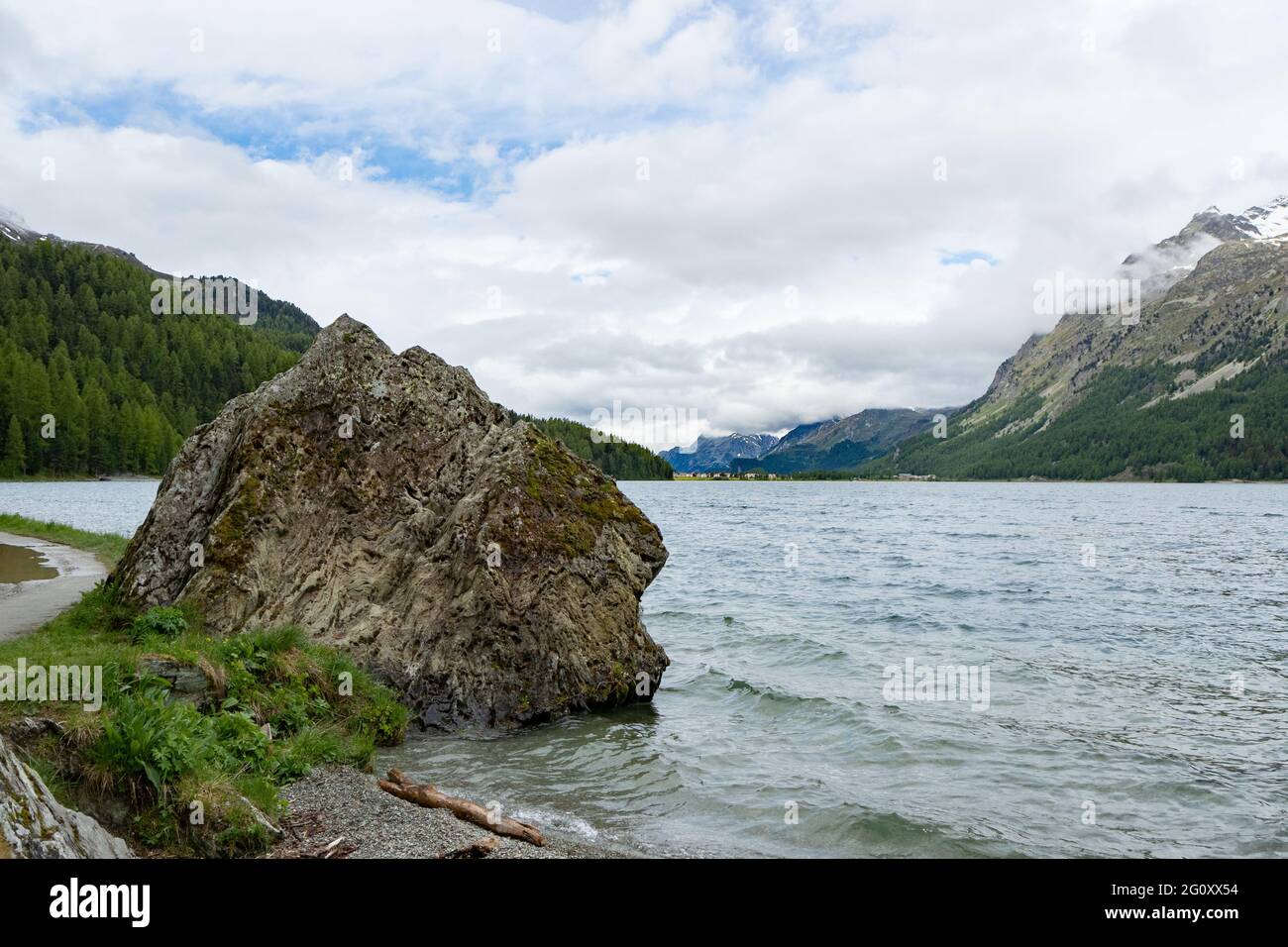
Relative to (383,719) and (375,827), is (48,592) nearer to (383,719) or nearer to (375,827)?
(383,719)

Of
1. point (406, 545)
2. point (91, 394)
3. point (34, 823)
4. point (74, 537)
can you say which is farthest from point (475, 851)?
point (91, 394)

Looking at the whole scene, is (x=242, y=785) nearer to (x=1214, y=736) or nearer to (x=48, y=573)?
(x=1214, y=736)

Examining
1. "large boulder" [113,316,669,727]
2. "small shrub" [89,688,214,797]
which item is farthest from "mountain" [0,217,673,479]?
"small shrub" [89,688,214,797]

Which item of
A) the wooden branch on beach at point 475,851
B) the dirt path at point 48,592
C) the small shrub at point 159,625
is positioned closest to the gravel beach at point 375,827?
the wooden branch on beach at point 475,851

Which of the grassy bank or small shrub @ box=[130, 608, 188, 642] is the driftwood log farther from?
small shrub @ box=[130, 608, 188, 642]

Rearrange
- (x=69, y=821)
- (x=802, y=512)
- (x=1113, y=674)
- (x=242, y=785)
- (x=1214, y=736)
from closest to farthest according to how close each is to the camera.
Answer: (x=69, y=821) → (x=242, y=785) → (x=1214, y=736) → (x=1113, y=674) → (x=802, y=512)

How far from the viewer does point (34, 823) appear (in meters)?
5.68

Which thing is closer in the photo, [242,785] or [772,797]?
[242,785]

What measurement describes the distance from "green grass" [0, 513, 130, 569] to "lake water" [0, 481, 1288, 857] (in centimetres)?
2081

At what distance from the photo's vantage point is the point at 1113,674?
2191 cm

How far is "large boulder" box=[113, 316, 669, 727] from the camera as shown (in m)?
16.1

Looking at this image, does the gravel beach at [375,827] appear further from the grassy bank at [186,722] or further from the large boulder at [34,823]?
the large boulder at [34,823]
